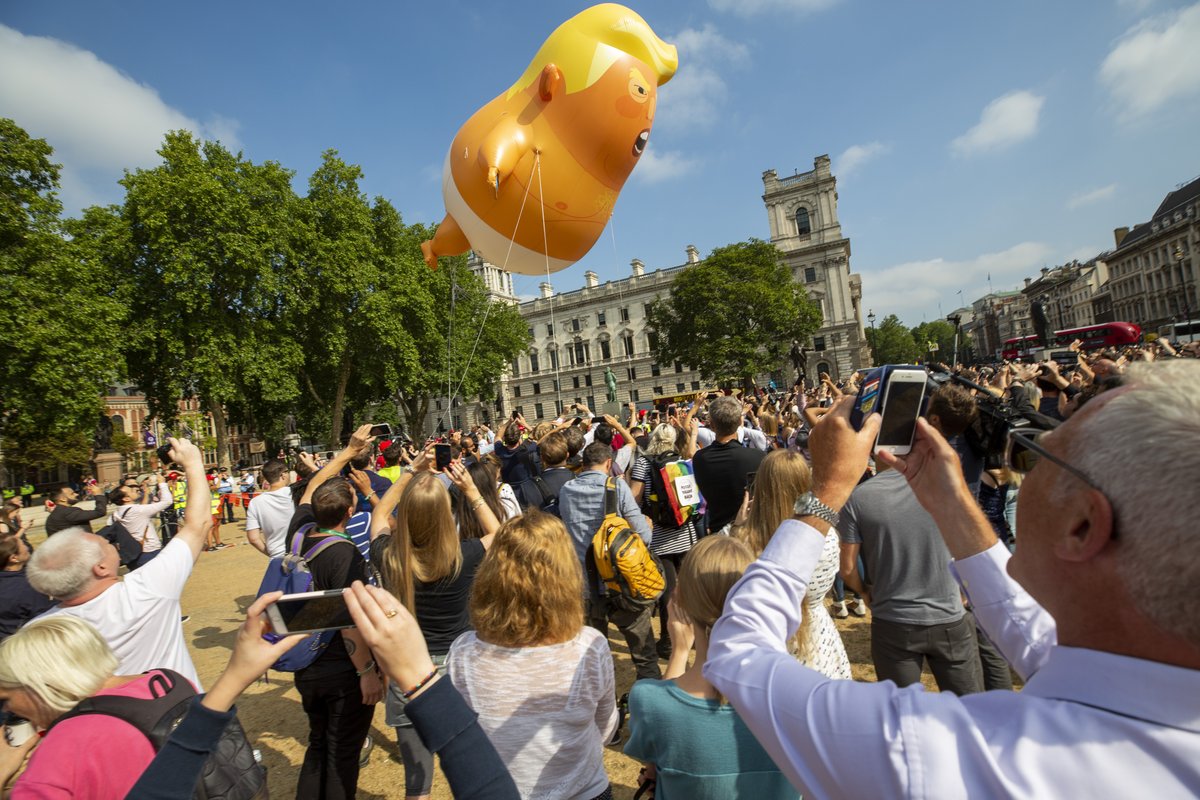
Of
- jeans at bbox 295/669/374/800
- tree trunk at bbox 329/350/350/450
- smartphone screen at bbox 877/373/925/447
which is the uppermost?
tree trunk at bbox 329/350/350/450

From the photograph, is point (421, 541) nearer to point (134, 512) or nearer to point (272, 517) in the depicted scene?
point (272, 517)

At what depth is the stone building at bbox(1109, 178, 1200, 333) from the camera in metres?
55.3

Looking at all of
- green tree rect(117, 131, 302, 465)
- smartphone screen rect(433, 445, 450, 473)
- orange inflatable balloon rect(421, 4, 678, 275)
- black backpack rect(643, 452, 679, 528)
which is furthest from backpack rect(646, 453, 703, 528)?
green tree rect(117, 131, 302, 465)

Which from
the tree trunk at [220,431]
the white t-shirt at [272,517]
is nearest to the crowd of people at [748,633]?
the white t-shirt at [272,517]

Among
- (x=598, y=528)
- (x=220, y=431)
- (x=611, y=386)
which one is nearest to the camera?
(x=598, y=528)

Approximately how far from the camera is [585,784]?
209 cm

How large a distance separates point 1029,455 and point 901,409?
0.26 meters

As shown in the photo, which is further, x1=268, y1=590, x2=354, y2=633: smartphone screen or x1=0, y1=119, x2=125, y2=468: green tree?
x1=0, y1=119, x2=125, y2=468: green tree

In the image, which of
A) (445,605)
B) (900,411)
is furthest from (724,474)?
(900,411)

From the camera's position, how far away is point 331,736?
3.11 meters

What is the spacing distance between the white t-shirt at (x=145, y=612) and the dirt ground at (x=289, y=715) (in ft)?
6.16

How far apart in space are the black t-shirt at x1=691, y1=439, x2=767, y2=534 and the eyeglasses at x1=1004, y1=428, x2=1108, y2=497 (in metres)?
3.18

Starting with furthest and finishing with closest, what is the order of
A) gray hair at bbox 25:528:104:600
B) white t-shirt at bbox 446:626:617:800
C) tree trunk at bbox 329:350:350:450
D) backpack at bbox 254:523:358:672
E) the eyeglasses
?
tree trunk at bbox 329:350:350:450
backpack at bbox 254:523:358:672
gray hair at bbox 25:528:104:600
white t-shirt at bbox 446:626:617:800
the eyeglasses

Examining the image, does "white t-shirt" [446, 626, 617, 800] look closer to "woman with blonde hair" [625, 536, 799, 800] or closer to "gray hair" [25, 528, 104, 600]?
"woman with blonde hair" [625, 536, 799, 800]
